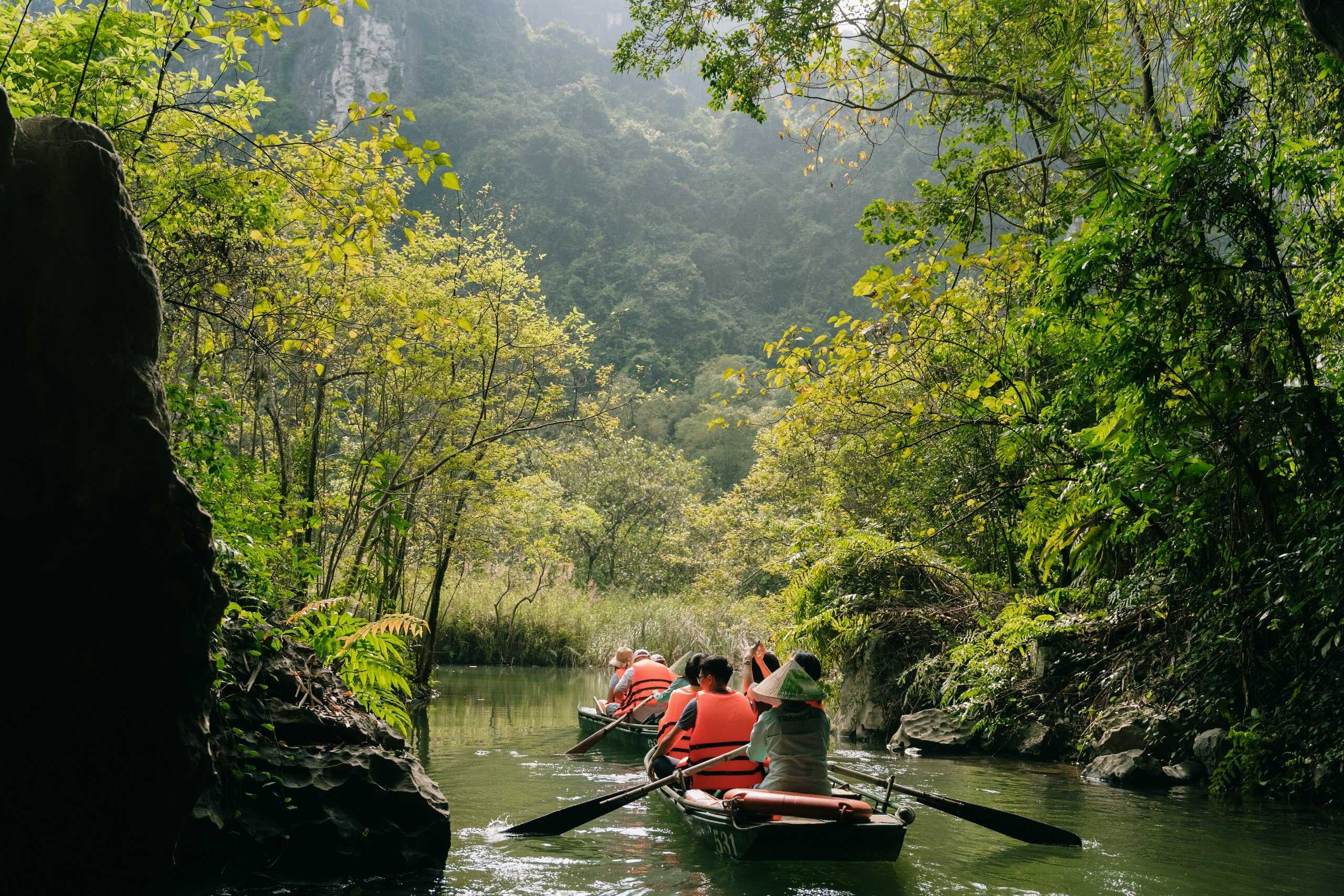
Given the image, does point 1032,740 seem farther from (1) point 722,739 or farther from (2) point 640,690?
(1) point 722,739

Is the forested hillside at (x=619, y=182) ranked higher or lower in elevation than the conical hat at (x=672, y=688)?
higher

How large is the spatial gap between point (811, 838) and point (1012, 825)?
1831 millimetres

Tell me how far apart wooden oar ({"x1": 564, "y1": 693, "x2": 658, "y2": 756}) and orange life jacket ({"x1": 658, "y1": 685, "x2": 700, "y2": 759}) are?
7.46ft

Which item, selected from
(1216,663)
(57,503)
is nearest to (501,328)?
(1216,663)

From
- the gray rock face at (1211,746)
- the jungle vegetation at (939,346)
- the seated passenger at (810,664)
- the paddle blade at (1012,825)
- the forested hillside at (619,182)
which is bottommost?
the paddle blade at (1012,825)

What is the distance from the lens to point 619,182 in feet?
239

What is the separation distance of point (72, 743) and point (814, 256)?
221 ft

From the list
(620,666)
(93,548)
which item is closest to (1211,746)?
(620,666)

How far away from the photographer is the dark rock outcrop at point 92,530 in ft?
10.8

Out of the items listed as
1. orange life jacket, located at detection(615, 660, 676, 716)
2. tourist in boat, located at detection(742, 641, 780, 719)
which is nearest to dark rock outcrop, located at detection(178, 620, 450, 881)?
tourist in boat, located at detection(742, 641, 780, 719)

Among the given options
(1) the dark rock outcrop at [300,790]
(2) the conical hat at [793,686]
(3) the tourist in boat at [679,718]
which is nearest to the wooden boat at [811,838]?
(2) the conical hat at [793,686]

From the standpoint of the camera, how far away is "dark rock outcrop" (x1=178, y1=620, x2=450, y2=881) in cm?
503

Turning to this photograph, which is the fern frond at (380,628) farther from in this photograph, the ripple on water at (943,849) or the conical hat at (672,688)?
the conical hat at (672,688)

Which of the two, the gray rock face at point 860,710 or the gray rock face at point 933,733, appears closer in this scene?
the gray rock face at point 933,733
